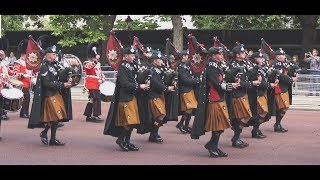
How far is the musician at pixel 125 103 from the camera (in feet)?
35.1

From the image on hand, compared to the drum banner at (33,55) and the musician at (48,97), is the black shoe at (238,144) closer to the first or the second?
the musician at (48,97)

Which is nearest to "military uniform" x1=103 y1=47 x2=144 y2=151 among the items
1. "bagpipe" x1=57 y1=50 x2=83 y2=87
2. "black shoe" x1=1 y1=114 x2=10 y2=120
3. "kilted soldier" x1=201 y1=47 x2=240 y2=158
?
"bagpipe" x1=57 y1=50 x2=83 y2=87

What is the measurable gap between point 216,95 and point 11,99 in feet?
14.7

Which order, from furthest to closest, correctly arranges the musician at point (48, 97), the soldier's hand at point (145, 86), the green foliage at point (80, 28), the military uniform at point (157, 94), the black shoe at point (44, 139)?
the green foliage at point (80, 28), the black shoe at point (44, 139), the military uniform at point (157, 94), the musician at point (48, 97), the soldier's hand at point (145, 86)

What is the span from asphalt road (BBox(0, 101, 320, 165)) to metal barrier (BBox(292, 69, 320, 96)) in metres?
6.28

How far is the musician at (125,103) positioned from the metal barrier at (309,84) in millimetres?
11024

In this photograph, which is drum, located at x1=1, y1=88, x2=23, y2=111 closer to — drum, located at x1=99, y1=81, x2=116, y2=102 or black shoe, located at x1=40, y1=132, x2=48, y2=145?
black shoe, located at x1=40, y1=132, x2=48, y2=145

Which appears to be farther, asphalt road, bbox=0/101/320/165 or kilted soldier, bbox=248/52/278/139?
kilted soldier, bbox=248/52/278/139

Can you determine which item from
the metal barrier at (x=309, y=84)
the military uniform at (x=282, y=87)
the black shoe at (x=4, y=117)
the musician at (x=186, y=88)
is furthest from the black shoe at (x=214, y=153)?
the metal barrier at (x=309, y=84)

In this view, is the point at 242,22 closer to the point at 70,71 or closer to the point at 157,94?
the point at 157,94

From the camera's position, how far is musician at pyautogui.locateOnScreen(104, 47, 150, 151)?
10.7 meters

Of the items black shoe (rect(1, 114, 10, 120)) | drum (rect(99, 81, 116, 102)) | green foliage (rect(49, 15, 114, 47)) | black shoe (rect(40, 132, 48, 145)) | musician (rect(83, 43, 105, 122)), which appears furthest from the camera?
green foliage (rect(49, 15, 114, 47))
